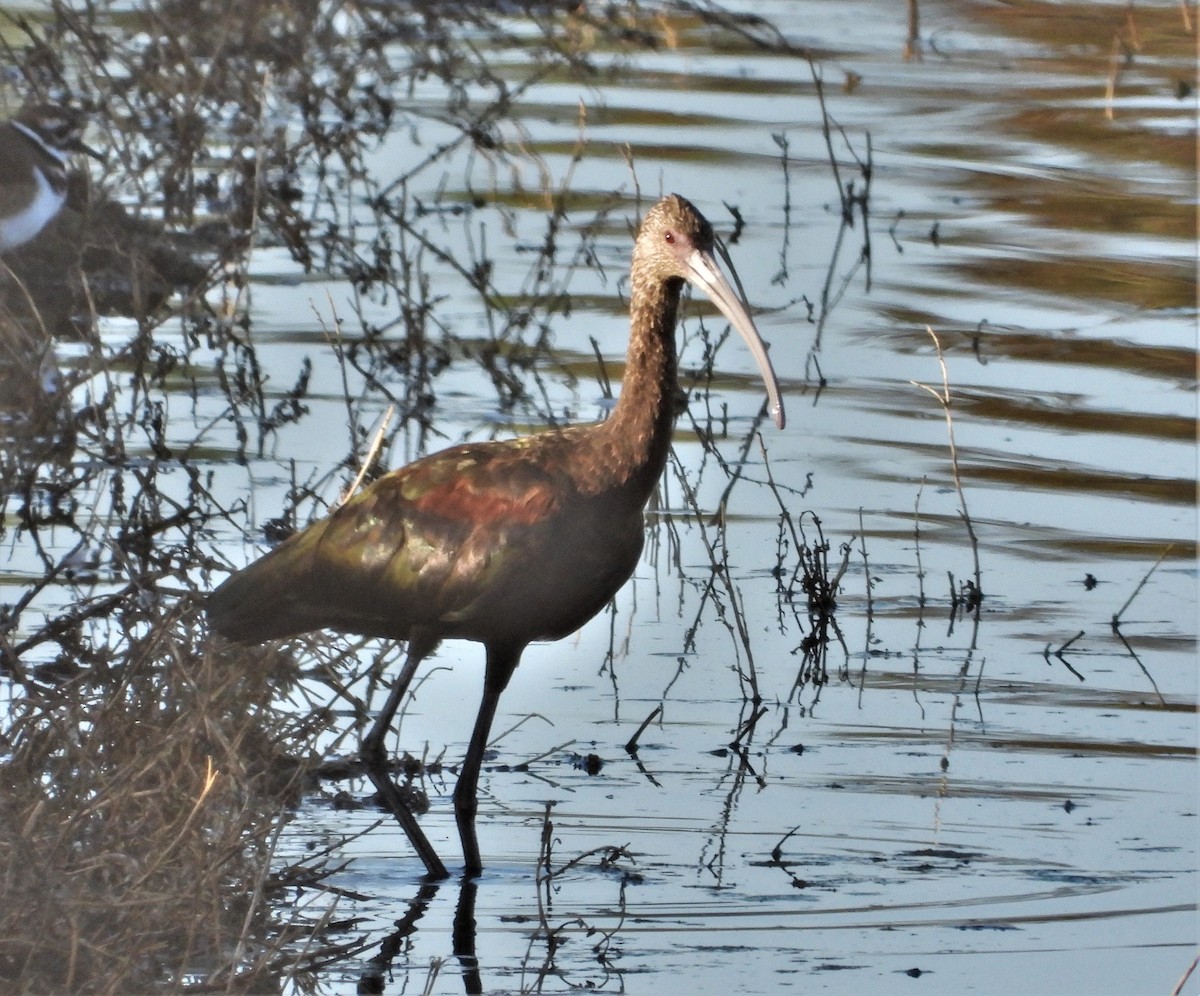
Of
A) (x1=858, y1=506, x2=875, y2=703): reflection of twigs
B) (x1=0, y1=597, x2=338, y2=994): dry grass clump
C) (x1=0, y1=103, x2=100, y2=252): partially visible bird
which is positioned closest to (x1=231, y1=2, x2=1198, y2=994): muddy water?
(x1=858, y1=506, x2=875, y2=703): reflection of twigs

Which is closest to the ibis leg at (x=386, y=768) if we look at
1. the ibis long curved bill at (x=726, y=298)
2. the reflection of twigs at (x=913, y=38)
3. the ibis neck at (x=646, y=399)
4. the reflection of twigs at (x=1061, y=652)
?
the ibis neck at (x=646, y=399)

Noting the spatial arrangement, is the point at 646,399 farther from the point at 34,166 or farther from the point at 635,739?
the point at 34,166

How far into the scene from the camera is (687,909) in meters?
5.35

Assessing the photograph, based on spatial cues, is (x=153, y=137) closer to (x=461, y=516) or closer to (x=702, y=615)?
(x=702, y=615)

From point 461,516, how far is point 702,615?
1.93m

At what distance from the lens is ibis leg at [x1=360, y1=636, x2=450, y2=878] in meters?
5.61

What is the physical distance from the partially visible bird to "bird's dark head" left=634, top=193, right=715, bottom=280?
186 inches

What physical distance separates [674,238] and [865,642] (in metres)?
1.85

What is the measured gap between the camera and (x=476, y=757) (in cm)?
576

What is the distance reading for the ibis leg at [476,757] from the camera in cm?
564

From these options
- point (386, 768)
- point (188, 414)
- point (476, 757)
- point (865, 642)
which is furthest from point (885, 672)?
point (188, 414)

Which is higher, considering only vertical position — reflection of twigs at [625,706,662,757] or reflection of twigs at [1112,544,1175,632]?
reflection of twigs at [1112,544,1175,632]

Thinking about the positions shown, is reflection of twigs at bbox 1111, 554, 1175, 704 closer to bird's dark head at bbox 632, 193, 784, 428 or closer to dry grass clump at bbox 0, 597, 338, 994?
bird's dark head at bbox 632, 193, 784, 428

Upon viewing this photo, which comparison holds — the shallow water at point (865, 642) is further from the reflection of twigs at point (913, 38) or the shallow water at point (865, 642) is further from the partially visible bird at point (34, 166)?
the reflection of twigs at point (913, 38)
